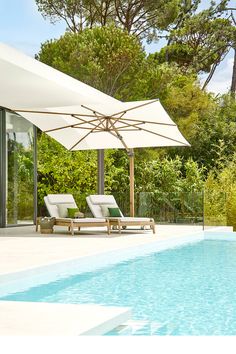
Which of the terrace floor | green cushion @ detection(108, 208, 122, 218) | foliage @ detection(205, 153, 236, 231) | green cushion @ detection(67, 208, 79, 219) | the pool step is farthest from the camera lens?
foliage @ detection(205, 153, 236, 231)

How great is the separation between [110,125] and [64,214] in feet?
7.39

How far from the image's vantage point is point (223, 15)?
33.1 m

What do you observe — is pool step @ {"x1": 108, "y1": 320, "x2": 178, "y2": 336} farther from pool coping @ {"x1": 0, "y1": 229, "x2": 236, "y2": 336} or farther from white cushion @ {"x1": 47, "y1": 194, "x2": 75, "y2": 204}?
white cushion @ {"x1": 47, "y1": 194, "x2": 75, "y2": 204}

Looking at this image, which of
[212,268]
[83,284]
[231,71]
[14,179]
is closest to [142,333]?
[83,284]

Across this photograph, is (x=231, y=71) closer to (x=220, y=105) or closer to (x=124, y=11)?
(x=220, y=105)

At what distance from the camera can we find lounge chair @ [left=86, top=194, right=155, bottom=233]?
13.3 metres

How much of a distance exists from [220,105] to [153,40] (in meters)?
4.30

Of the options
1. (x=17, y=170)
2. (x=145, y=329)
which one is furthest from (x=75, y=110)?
(x=145, y=329)

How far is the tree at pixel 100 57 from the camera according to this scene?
21.4m

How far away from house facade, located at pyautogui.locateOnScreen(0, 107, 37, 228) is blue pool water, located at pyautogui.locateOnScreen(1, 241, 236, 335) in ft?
20.9

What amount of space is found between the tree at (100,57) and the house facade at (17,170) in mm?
5385

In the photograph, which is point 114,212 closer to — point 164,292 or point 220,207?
point 220,207

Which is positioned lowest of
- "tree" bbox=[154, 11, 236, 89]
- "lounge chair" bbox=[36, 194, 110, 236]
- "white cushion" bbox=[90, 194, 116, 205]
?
"lounge chair" bbox=[36, 194, 110, 236]

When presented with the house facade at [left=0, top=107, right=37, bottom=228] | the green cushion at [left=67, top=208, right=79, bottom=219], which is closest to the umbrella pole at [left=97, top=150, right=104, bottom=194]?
the house facade at [left=0, top=107, right=37, bottom=228]
